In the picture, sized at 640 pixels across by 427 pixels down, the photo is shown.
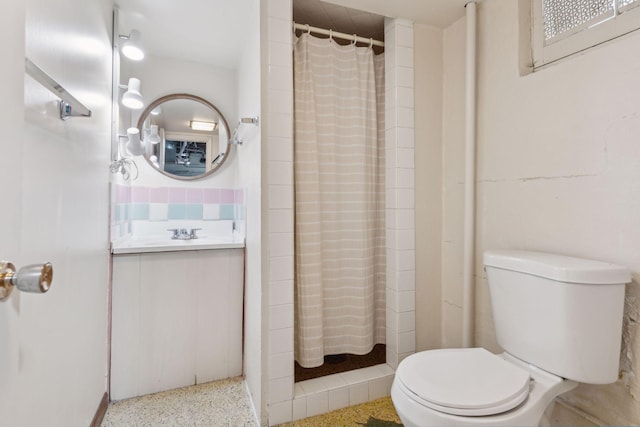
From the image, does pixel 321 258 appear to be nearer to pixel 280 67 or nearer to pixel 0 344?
pixel 280 67

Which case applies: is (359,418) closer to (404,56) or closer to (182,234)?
(182,234)

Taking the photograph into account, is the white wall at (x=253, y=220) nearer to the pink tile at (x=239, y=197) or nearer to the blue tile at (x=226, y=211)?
the pink tile at (x=239, y=197)

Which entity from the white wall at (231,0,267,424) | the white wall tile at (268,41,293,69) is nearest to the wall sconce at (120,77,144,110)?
the white wall at (231,0,267,424)

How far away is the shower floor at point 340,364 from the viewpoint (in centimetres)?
179

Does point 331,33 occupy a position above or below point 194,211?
above

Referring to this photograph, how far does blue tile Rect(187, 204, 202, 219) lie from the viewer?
231 centimetres

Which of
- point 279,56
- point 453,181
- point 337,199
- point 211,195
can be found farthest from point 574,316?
point 211,195

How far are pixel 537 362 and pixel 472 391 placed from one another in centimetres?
34

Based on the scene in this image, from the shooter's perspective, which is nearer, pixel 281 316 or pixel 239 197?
pixel 281 316

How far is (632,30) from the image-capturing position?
1.07 m

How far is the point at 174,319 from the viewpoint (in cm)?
178

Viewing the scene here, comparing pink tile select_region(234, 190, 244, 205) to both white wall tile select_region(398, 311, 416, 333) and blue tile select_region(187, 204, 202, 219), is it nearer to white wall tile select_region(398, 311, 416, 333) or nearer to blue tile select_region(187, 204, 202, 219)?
blue tile select_region(187, 204, 202, 219)

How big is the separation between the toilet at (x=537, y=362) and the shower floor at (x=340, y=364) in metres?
0.79

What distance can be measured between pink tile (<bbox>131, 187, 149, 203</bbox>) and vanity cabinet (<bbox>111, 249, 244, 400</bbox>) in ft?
2.15
